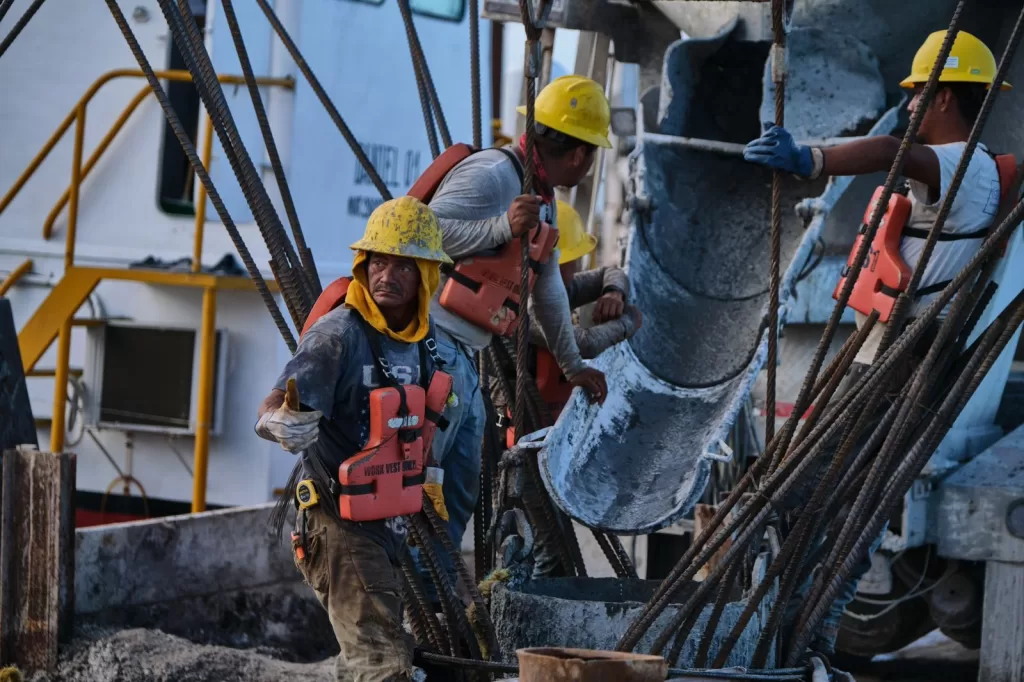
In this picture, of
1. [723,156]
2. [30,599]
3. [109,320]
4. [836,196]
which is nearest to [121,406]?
[109,320]

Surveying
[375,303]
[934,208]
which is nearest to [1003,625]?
[934,208]

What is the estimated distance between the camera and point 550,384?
20.9 feet

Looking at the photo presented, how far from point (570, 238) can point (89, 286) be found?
3309 millimetres

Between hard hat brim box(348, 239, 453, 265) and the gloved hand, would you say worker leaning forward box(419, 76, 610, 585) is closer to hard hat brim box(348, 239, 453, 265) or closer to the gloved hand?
the gloved hand

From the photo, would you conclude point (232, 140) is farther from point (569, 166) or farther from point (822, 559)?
point (822, 559)

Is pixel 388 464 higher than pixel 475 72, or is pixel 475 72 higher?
pixel 475 72

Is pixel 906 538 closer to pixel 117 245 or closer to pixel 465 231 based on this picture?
pixel 465 231

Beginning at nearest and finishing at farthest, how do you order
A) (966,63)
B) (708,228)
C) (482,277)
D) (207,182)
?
(482,277) → (207,182) → (966,63) → (708,228)

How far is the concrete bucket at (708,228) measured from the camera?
246 inches

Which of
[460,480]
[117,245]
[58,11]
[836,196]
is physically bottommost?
[460,480]

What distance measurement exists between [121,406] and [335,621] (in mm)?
4983

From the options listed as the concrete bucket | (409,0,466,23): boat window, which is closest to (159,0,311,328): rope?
the concrete bucket

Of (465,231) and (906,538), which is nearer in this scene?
(465,231)

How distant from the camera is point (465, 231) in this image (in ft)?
16.8
